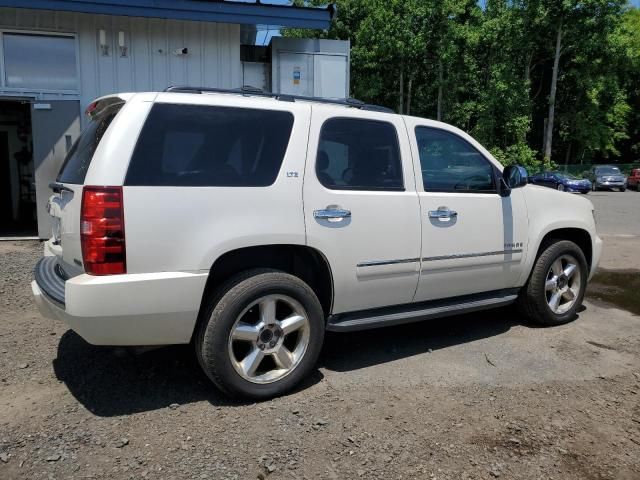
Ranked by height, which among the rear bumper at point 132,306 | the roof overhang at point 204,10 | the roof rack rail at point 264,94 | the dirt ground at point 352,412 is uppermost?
the roof overhang at point 204,10

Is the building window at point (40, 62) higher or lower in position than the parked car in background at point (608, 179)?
higher

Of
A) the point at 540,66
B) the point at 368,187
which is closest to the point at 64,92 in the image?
the point at 368,187

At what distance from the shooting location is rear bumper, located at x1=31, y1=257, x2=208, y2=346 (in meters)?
3.08

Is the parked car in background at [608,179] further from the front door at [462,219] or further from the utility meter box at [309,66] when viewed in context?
the front door at [462,219]

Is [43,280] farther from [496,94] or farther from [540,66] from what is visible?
[540,66]

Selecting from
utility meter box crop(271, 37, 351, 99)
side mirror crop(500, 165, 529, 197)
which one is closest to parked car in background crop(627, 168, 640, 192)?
utility meter box crop(271, 37, 351, 99)

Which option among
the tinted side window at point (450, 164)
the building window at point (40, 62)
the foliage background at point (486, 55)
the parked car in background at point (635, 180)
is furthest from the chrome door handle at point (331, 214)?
the parked car in background at point (635, 180)

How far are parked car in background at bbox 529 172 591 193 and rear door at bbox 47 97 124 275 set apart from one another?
95.9 feet

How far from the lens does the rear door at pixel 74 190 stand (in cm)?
330

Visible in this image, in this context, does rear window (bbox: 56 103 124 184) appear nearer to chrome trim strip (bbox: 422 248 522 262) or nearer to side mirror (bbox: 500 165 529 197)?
chrome trim strip (bbox: 422 248 522 262)

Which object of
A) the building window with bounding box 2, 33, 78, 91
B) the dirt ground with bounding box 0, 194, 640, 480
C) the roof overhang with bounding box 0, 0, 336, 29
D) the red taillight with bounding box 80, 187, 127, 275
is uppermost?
the roof overhang with bounding box 0, 0, 336, 29

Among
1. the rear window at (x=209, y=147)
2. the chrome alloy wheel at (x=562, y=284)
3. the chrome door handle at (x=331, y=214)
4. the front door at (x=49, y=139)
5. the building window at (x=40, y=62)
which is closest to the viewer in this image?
the rear window at (x=209, y=147)

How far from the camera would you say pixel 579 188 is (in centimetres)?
3023

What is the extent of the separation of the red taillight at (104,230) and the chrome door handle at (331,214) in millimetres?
1242
